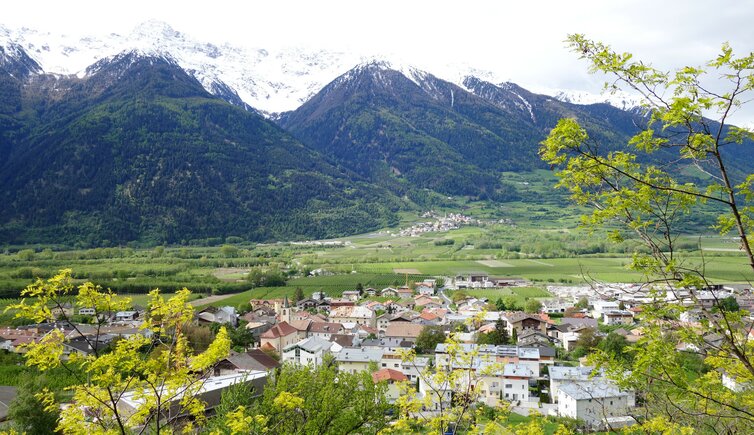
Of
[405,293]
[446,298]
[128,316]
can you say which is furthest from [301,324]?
[446,298]

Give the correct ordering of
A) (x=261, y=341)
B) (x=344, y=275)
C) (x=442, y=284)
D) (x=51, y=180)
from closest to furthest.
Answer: (x=261, y=341) < (x=442, y=284) < (x=344, y=275) < (x=51, y=180)

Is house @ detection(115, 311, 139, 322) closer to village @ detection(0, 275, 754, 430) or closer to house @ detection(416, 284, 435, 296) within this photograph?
village @ detection(0, 275, 754, 430)

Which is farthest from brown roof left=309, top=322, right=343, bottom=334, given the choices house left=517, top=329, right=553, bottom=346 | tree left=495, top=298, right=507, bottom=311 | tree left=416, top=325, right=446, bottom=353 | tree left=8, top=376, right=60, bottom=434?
tree left=8, top=376, right=60, bottom=434

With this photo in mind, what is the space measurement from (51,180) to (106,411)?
171 metres

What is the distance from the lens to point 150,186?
158625 millimetres

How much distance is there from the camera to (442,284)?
284 feet

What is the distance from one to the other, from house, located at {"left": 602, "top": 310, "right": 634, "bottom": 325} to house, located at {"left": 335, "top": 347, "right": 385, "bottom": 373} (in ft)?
102

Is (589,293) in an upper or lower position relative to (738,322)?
lower

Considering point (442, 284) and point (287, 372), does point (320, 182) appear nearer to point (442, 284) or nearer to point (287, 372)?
point (442, 284)

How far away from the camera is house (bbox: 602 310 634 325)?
5790 centimetres

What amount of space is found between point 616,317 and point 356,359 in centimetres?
3448

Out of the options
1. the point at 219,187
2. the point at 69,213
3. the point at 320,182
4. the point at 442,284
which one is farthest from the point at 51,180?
the point at 442,284

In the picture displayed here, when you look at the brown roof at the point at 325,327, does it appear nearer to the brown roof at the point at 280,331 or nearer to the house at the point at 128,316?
the brown roof at the point at 280,331

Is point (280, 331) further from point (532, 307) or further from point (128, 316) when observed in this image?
point (532, 307)
